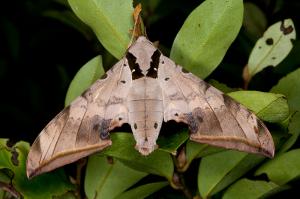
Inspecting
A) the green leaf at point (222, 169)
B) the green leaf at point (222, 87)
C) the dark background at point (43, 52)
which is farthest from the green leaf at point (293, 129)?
the dark background at point (43, 52)

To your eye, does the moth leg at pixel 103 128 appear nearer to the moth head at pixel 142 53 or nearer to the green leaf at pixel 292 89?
the moth head at pixel 142 53

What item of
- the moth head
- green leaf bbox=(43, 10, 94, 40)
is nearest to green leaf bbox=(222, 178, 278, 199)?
the moth head

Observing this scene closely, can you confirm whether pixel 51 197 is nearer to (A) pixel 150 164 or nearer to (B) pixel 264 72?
(A) pixel 150 164

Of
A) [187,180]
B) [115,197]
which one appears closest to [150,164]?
[115,197]

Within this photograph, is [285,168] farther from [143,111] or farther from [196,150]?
[143,111]

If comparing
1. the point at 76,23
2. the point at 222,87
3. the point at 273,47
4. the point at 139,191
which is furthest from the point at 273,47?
the point at 76,23

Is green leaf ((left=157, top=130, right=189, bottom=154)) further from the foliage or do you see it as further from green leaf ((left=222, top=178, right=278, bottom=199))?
green leaf ((left=222, top=178, right=278, bottom=199))

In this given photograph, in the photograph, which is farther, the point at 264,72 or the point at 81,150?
the point at 264,72
